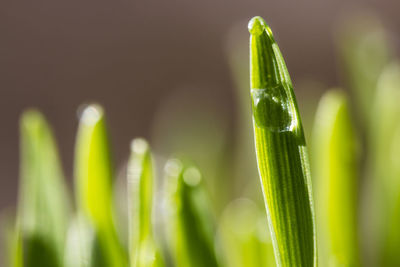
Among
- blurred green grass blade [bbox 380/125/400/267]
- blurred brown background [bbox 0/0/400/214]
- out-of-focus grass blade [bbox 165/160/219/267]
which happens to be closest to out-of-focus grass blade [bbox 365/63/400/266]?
blurred green grass blade [bbox 380/125/400/267]

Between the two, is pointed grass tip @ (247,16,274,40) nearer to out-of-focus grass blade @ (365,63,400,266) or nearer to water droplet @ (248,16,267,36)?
water droplet @ (248,16,267,36)

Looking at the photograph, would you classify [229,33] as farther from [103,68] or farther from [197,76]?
[103,68]

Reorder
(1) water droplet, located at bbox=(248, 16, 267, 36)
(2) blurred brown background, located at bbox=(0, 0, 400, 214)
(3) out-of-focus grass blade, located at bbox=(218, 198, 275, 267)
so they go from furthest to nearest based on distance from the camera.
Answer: (2) blurred brown background, located at bbox=(0, 0, 400, 214)
(3) out-of-focus grass blade, located at bbox=(218, 198, 275, 267)
(1) water droplet, located at bbox=(248, 16, 267, 36)

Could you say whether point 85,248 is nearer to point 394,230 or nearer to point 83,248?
point 83,248

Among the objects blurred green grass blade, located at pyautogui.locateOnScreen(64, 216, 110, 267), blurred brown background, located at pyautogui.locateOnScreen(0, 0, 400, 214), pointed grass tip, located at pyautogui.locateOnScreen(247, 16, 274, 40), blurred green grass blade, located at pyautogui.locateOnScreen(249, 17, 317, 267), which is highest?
blurred brown background, located at pyautogui.locateOnScreen(0, 0, 400, 214)

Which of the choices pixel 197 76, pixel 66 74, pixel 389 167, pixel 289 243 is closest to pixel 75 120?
pixel 66 74

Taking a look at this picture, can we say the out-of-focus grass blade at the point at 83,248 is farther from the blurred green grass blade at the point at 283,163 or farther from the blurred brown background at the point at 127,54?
the blurred brown background at the point at 127,54

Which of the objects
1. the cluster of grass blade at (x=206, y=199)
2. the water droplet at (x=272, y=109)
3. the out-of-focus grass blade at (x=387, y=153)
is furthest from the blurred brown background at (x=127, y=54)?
the water droplet at (x=272, y=109)
